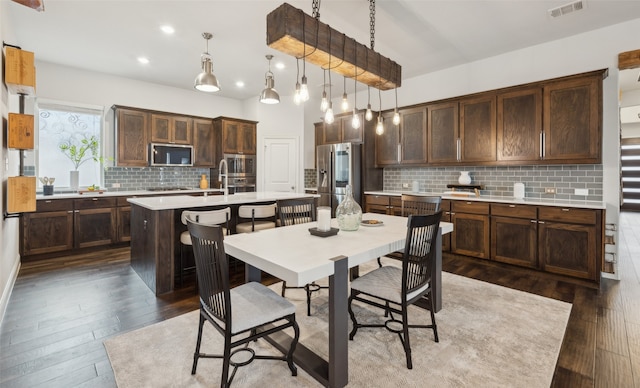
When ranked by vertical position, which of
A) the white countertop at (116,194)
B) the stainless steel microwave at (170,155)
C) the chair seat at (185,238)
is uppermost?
the stainless steel microwave at (170,155)

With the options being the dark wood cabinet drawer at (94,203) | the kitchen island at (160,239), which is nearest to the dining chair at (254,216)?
the kitchen island at (160,239)

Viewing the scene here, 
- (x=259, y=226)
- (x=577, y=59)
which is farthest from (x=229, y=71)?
(x=577, y=59)

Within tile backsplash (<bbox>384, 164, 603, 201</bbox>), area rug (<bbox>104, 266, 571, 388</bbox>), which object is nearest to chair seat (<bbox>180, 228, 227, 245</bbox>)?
area rug (<bbox>104, 266, 571, 388</bbox>)

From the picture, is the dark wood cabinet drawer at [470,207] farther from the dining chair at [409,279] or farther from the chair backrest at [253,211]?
the chair backrest at [253,211]

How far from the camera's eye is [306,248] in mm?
1984

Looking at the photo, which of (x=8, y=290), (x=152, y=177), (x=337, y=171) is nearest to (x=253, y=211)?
(x=8, y=290)

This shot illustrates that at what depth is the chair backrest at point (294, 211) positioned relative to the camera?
10.1 feet

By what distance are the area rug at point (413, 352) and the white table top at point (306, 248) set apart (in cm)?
71

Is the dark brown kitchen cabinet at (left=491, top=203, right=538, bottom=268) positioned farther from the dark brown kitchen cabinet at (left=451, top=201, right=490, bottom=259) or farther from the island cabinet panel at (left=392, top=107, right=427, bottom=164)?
the island cabinet panel at (left=392, top=107, right=427, bottom=164)

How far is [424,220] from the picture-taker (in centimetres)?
198

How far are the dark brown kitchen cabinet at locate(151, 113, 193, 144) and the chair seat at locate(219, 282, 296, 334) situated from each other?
15.8 ft

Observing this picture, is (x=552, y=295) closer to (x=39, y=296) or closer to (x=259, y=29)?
(x=259, y=29)

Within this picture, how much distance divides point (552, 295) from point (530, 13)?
307 centimetres

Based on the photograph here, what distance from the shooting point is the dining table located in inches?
65.2
